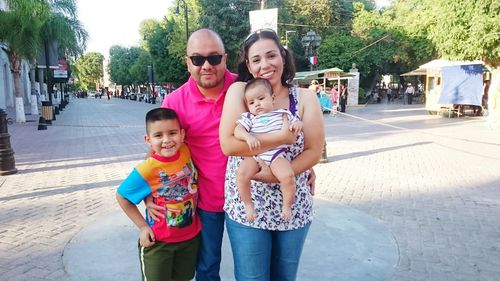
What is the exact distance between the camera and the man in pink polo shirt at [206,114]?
246 cm

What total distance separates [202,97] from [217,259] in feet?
3.59

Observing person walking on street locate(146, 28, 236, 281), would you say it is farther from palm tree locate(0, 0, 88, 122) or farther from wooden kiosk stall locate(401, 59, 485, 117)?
wooden kiosk stall locate(401, 59, 485, 117)

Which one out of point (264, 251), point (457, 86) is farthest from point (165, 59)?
point (264, 251)

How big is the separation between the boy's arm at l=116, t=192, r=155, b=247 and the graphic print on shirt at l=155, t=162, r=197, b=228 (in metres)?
0.13

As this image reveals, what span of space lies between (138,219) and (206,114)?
0.76 metres

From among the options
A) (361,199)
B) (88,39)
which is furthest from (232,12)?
(361,199)

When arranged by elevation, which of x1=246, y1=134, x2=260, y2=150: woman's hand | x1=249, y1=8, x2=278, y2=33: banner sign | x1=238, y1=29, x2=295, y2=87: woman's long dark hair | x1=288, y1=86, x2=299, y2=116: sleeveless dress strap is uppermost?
x1=249, y1=8, x2=278, y2=33: banner sign

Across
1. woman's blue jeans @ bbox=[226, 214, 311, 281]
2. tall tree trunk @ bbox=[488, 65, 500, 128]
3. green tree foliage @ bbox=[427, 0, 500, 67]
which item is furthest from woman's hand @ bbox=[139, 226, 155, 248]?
tall tree trunk @ bbox=[488, 65, 500, 128]

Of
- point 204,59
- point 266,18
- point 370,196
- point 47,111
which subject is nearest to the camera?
point 204,59

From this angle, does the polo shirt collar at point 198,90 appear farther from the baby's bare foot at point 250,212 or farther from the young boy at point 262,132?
the baby's bare foot at point 250,212

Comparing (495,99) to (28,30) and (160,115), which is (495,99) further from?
(28,30)

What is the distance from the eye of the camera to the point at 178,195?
7.96 ft

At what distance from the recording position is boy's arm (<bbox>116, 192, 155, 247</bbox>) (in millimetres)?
2354

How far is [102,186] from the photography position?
6.99 meters
